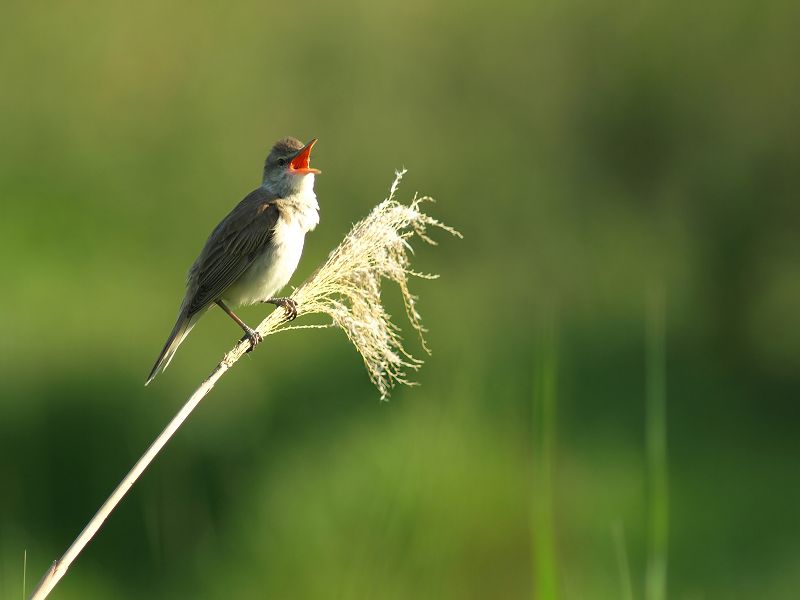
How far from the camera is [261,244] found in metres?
3.43

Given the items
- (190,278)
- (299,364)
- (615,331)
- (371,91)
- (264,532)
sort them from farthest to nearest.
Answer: (371,91)
(615,331)
(299,364)
(264,532)
(190,278)

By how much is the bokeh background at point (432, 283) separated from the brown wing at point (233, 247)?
4.89 ft

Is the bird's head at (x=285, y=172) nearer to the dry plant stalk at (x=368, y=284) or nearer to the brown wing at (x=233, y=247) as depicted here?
the brown wing at (x=233, y=247)

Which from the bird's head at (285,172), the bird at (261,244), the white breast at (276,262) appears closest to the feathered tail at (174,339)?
the bird at (261,244)

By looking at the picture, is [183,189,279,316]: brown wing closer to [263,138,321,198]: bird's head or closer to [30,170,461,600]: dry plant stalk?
[263,138,321,198]: bird's head

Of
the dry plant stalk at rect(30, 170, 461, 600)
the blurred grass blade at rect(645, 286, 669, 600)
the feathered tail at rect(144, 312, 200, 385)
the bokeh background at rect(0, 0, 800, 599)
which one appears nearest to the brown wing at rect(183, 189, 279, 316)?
the feathered tail at rect(144, 312, 200, 385)

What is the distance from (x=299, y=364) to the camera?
6789 millimetres

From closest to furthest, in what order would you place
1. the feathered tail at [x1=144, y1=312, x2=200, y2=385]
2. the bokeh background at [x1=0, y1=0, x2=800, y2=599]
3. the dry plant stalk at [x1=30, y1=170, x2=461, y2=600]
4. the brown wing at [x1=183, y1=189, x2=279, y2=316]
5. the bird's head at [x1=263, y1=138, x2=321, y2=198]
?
1. the dry plant stalk at [x1=30, y1=170, x2=461, y2=600]
2. the feathered tail at [x1=144, y1=312, x2=200, y2=385]
3. the brown wing at [x1=183, y1=189, x2=279, y2=316]
4. the bird's head at [x1=263, y1=138, x2=321, y2=198]
5. the bokeh background at [x1=0, y1=0, x2=800, y2=599]

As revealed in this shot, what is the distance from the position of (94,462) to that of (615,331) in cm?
342

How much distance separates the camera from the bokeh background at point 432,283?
5.74 meters

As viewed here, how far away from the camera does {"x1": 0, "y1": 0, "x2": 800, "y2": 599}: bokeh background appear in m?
5.74

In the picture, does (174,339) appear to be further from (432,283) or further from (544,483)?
(432,283)

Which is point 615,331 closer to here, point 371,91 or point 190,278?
point 371,91

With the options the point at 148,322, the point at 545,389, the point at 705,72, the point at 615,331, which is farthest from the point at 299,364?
the point at 545,389
